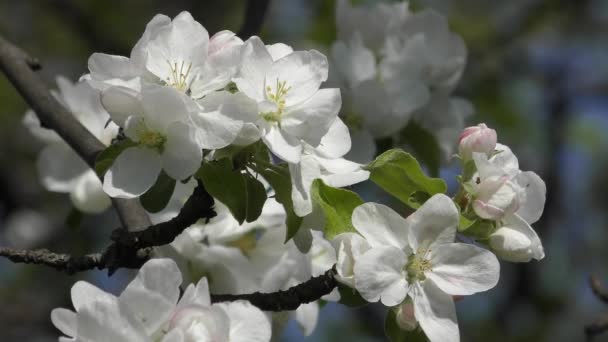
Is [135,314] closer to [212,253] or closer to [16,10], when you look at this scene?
[212,253]

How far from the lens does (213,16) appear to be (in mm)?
5355

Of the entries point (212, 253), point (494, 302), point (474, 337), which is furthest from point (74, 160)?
point (494, 302)

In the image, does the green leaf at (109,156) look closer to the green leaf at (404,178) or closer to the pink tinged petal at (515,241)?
the green leaf at (404,178)

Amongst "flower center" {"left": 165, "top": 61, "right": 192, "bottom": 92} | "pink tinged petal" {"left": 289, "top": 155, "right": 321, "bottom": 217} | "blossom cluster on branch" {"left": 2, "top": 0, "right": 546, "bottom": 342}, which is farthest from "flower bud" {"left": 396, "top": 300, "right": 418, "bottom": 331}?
"flower center" {"left": 165, "top": 61, "right": 192, "bottom": 92}

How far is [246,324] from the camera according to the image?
137 cm

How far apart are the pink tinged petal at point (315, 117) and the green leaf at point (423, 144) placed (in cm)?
99

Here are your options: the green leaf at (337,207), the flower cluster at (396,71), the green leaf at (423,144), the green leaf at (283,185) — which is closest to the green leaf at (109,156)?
the green leaf at (283,185)

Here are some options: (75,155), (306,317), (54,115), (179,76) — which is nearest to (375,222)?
(179,76)

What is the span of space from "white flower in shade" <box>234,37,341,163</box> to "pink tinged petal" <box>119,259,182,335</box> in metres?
0.27

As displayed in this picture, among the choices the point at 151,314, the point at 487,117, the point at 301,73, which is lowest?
the point at 487,117

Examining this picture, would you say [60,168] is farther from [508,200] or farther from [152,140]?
[508,200]

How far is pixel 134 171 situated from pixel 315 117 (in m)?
0.31

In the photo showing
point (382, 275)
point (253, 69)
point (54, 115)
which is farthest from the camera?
point (54, 115)

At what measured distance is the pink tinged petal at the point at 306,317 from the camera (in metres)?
2.08
